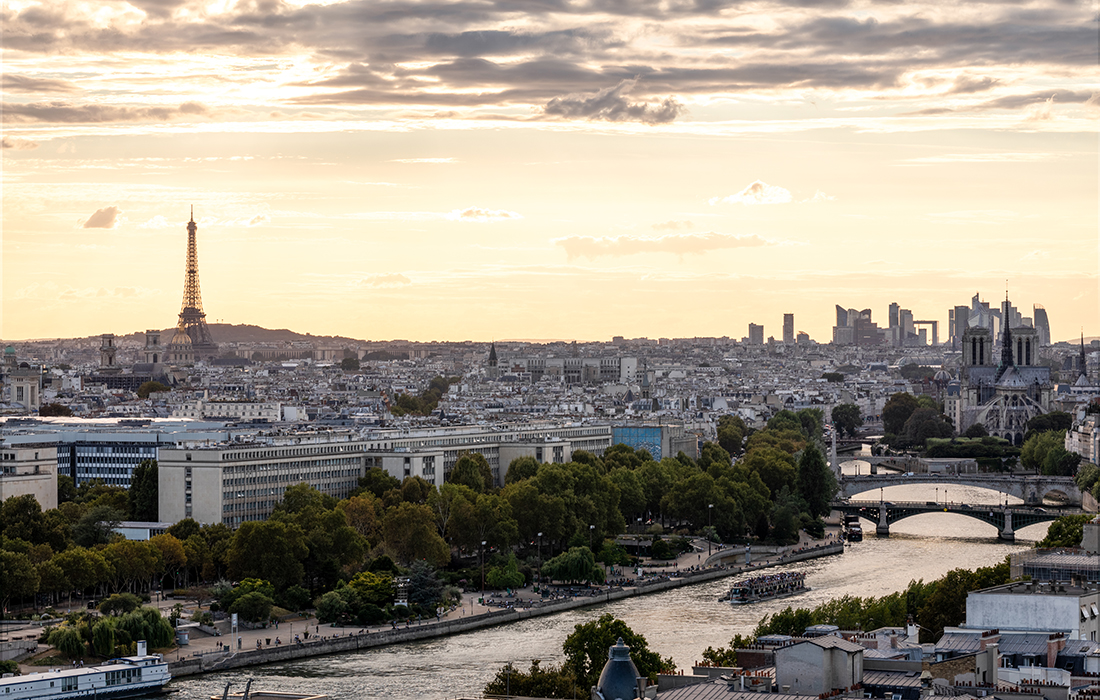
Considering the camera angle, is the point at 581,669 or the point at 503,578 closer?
the point at 581,669

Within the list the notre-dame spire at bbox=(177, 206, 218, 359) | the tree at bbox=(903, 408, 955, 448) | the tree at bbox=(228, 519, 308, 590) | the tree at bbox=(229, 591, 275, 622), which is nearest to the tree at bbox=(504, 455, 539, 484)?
the tree at bbox=(228, 519, 308, 590)

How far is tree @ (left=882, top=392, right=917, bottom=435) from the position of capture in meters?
116

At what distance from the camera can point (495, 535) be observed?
49125 millimetres

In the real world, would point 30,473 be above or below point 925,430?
above

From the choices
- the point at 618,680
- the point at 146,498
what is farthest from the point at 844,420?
→ the point at 618,680

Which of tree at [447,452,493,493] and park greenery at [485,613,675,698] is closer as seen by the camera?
park greenery at [485,613,675,698]

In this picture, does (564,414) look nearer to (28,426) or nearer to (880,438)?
(28,426)

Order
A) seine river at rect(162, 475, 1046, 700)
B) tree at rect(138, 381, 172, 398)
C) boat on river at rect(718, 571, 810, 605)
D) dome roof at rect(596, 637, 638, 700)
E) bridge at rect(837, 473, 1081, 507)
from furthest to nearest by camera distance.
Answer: tree at rect(138, 381, 172, 398), bridge at rect(837, 473, 1081, 507), boat on river at rect(718, 571, 810, 605), seine river at rect(162, 475, 1046, 700), dome roof at rect(596, 637, 638, 700)

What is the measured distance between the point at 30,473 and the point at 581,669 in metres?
26.4

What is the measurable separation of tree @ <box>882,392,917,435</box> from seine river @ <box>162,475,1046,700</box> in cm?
Result: 5896

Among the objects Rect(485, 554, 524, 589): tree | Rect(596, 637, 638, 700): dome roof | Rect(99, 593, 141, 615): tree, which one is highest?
Rect(596, 637, 638, 700): dome roof

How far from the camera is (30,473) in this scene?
167ft

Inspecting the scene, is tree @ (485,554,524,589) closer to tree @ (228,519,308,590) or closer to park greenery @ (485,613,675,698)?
tree @ (228,519,308,590)

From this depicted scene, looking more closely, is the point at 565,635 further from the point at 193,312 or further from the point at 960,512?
the point at 193,312
